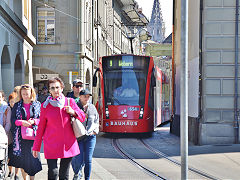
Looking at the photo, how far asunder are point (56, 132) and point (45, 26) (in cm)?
2535

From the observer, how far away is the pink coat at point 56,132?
221 inches

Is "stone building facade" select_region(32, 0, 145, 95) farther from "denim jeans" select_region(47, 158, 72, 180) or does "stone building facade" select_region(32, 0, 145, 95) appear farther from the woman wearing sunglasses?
"denim jeans" select_region(47, 158, 72, 180)

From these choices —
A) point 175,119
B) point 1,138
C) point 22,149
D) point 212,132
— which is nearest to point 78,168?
point 22,149

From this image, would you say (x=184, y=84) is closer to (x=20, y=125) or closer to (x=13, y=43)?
(x=20, y=125)

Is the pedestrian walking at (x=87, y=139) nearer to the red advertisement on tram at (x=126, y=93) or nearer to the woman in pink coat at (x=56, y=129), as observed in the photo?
the woman in pink coat at (x=56, y=129)

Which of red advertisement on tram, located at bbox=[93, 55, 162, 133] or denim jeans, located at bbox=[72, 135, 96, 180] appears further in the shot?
red advertisement on tram, located at bbox=[93, 55, 162, 133]

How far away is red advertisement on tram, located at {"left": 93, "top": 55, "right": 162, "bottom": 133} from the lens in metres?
15.4

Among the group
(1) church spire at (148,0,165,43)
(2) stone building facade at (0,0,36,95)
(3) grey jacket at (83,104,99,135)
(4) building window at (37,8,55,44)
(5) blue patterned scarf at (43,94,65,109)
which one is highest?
(1) church spire at (148,0,165,43)

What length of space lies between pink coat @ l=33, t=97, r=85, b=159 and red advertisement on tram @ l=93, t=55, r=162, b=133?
966cm

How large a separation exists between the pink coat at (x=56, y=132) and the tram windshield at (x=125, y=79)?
9782 millimetres

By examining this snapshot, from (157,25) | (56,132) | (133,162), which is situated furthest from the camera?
(157,25)

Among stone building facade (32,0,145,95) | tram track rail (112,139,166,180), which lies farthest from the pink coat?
stone building facade (32,0,145,95)

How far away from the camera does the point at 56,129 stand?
221 inches

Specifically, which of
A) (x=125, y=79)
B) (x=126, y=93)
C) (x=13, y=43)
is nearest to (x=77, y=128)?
(x=126, y=93)
